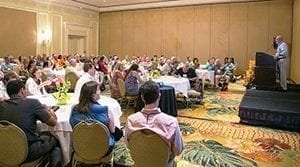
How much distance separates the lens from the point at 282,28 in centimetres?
1465

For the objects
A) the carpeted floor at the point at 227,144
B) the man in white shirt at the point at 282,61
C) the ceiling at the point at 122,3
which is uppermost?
the ceiling at the point at 122,3

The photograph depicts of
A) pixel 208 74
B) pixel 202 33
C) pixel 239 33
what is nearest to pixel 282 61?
pixel 208 74

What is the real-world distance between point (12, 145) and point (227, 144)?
3.33 metres

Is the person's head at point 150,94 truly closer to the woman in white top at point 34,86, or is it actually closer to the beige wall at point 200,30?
the woman in white top at point 34,86

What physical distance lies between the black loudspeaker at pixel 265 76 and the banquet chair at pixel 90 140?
7.12 metres

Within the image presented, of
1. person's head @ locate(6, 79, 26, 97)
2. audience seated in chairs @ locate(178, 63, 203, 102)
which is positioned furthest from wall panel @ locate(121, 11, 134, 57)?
person's head @ locate(6, 79, 26, 97)

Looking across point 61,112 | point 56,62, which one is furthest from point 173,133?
point 56,62

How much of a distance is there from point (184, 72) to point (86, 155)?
6.00m

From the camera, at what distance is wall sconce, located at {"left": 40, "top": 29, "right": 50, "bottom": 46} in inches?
599

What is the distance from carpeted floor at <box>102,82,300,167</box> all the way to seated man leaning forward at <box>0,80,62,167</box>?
4.30 feet

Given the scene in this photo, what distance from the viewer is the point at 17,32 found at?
13953 mm

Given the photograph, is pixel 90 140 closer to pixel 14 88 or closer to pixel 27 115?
pixel 27 115

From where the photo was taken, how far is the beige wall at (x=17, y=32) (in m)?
13.3

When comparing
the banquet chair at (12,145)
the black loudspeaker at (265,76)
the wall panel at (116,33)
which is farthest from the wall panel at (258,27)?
the banquet chair at (12,145)
